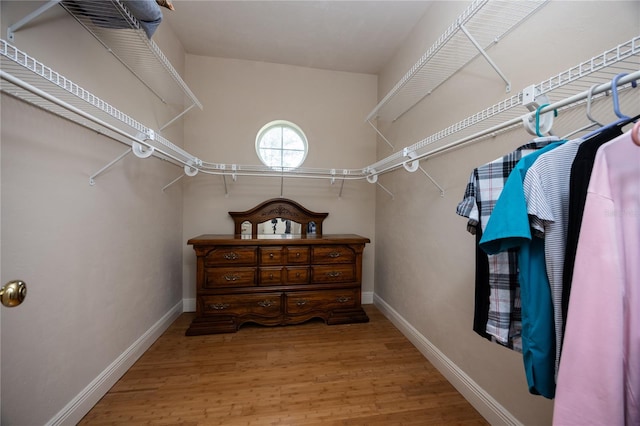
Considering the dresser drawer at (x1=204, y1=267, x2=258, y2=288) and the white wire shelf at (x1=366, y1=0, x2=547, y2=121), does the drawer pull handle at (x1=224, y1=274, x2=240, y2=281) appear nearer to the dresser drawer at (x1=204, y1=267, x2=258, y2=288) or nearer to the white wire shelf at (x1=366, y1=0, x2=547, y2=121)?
the dresser drawer at (x1=204, y1=267, x2=258, y2=288)

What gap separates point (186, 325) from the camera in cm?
219

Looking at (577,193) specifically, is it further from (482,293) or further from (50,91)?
(50,91)

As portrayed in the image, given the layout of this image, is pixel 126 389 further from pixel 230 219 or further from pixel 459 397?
pixel 459 397

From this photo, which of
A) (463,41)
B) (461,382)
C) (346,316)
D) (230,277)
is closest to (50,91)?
(230,277)

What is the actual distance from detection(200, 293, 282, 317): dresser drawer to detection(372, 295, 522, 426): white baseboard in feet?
3.90

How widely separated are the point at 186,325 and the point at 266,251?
1.03m

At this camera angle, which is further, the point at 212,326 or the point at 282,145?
the point at 282,145

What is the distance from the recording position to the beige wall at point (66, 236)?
0.90 m

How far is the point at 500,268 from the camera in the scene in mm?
778

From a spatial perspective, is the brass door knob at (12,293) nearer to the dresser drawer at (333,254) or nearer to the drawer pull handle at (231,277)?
the drawer pull handle at (231,277)

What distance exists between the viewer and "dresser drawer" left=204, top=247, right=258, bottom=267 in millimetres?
2098

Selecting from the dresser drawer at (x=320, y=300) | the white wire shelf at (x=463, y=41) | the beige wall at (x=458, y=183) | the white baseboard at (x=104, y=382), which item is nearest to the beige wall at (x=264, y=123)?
the beige wall at (x=458, y=183)

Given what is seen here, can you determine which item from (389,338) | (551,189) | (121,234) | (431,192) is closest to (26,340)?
(121,234)

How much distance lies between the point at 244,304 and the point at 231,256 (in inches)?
18.0
